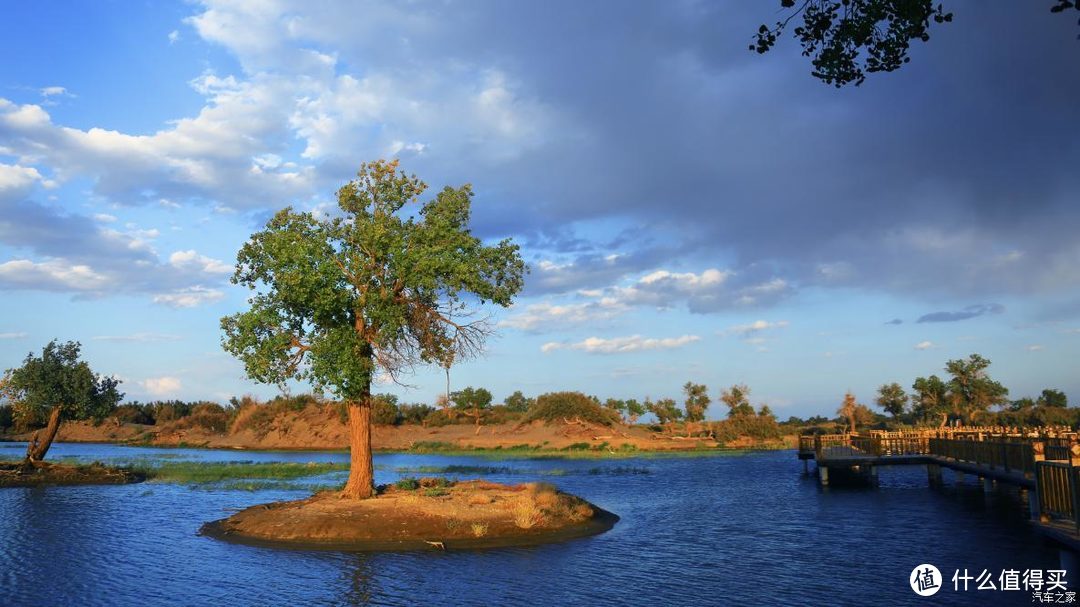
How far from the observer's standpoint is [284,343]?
29.8 meters

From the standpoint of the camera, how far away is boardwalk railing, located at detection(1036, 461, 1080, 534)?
17.5 meters

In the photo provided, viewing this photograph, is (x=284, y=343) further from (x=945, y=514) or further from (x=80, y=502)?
(x=945, y=514)

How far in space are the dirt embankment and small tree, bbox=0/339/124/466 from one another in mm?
56968

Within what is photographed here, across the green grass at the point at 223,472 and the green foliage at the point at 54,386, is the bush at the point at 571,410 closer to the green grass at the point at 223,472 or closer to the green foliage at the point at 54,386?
the green grass at the point at 223,472

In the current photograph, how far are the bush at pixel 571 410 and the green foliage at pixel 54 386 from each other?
6679 centimetres

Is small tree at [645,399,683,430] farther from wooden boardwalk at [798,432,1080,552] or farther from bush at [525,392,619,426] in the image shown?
wooden boardwalk at [798,432,1080,552]

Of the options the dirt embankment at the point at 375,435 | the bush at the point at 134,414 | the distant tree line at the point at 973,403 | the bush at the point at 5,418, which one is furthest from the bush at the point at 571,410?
the bush at the point at 5,418

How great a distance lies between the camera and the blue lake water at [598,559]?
1875 cm

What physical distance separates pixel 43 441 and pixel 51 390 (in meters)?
3.80

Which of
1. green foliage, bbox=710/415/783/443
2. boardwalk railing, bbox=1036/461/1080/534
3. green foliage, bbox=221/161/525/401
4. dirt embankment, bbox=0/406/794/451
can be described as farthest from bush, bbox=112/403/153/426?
boardwalk railing, bbox=1036/461/1080/534

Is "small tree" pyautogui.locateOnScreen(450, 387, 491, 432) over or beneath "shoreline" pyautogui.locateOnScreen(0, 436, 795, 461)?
over

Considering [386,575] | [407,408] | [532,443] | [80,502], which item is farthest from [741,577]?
[407,408]

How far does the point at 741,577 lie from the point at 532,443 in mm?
85568

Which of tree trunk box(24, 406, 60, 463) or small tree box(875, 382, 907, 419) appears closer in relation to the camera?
tree trunk box(24, 406, 60, 463)
